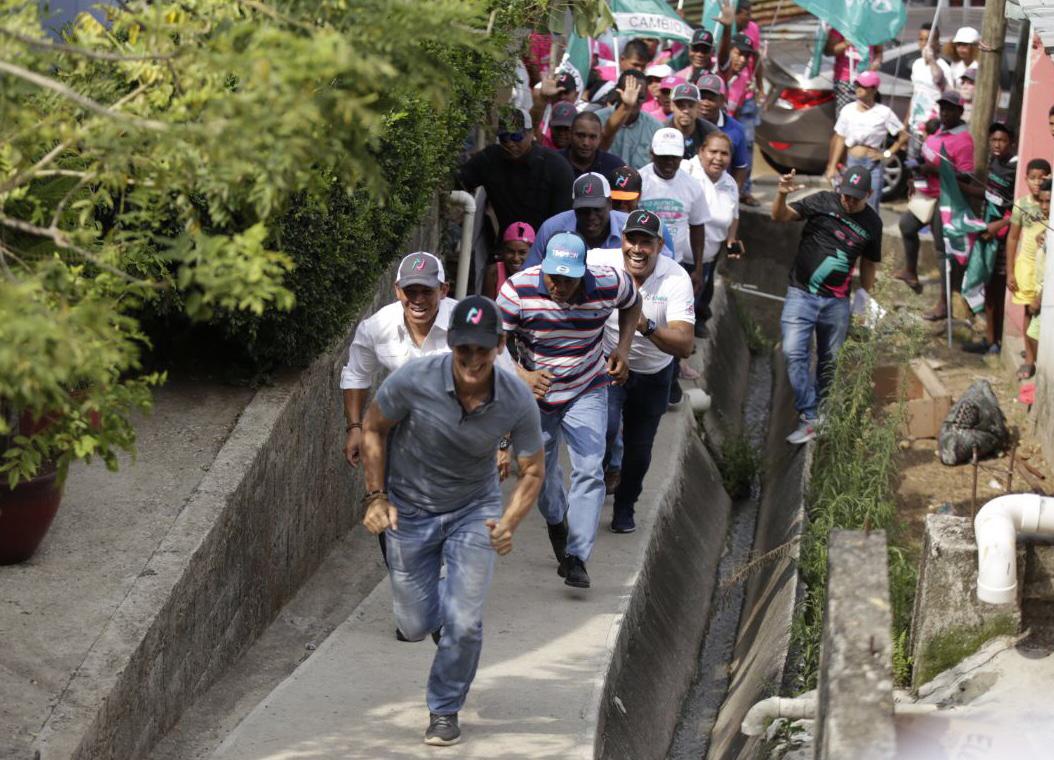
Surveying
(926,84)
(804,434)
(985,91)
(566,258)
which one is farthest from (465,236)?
(926,84)

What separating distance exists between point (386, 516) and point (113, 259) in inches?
78.4

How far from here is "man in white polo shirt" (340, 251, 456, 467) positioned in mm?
6859

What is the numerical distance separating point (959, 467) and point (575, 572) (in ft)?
13.7

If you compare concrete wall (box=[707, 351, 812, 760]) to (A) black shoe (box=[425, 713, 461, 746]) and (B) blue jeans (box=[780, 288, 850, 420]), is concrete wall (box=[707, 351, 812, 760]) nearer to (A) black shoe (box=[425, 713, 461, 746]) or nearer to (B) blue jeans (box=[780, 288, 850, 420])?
(B) blue jeans (box=[780, 288, 850, 420])

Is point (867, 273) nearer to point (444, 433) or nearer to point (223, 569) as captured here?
point (223, 569)

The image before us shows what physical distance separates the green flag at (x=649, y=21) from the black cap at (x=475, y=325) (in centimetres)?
893

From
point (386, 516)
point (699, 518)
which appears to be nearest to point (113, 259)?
point (386, 516)

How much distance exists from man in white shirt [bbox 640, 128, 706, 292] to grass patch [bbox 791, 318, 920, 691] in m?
1.27

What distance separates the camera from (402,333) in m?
7.05

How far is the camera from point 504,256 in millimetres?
9945

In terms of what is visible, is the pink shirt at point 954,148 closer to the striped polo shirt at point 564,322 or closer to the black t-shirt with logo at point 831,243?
the black t-shirt with logo at point 831,243

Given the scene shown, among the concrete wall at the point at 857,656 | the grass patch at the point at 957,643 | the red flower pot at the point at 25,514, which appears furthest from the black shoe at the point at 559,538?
the red flower pot at the point at 25,514

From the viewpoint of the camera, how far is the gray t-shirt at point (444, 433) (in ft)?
19.6

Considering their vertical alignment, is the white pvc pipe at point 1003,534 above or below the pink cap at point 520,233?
below
